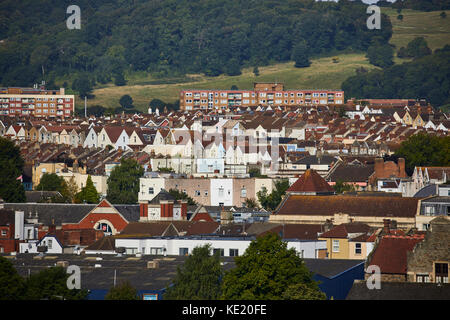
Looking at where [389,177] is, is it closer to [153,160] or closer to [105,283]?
[153,160]

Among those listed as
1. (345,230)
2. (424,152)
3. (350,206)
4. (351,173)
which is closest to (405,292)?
(345,230)

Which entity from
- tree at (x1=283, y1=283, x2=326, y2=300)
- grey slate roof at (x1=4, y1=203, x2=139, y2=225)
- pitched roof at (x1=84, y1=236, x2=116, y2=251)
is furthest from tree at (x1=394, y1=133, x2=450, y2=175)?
tree at (x1=283, y1=283, x2=326, y2=300)

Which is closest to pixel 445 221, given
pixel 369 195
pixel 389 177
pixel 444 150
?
pixel 369 195

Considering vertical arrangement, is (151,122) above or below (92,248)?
above

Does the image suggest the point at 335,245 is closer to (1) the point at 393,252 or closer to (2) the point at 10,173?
(1) the point at 393,252

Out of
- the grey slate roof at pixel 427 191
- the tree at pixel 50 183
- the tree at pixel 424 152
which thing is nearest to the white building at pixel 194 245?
the grey slate roof at pixel 427 191
